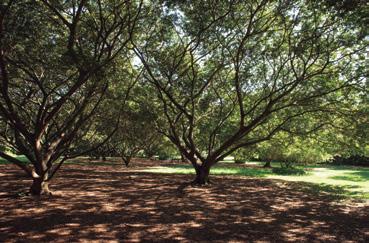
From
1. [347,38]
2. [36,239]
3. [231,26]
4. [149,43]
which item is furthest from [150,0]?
[36,239]

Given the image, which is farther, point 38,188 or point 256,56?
point 256,56

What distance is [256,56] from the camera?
15.6m

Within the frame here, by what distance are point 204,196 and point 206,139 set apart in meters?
9.66

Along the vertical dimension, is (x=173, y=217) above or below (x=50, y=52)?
below

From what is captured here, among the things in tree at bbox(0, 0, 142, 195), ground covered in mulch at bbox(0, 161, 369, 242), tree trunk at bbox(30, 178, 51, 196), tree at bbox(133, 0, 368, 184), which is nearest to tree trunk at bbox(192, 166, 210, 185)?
tree at bbox(133, 0, 368, 184)

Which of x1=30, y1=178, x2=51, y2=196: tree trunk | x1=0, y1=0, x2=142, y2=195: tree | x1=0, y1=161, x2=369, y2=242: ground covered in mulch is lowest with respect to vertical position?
x1=0, y1=161, x2=369, y2=242: ground covered in mulch

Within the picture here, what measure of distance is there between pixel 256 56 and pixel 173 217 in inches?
384

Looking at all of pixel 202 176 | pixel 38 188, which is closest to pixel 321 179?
pixel 202 176

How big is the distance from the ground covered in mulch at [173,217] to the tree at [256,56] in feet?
15.2

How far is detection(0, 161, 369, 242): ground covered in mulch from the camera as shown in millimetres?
7095

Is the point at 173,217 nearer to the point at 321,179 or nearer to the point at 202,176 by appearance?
the point at 202,176

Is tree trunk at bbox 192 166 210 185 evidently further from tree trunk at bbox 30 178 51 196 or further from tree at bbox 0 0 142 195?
tree trunk at bbox 30 178 51 196

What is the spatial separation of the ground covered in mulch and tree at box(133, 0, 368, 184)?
4.64 meters

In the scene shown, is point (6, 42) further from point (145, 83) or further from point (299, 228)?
point (299, 228)
